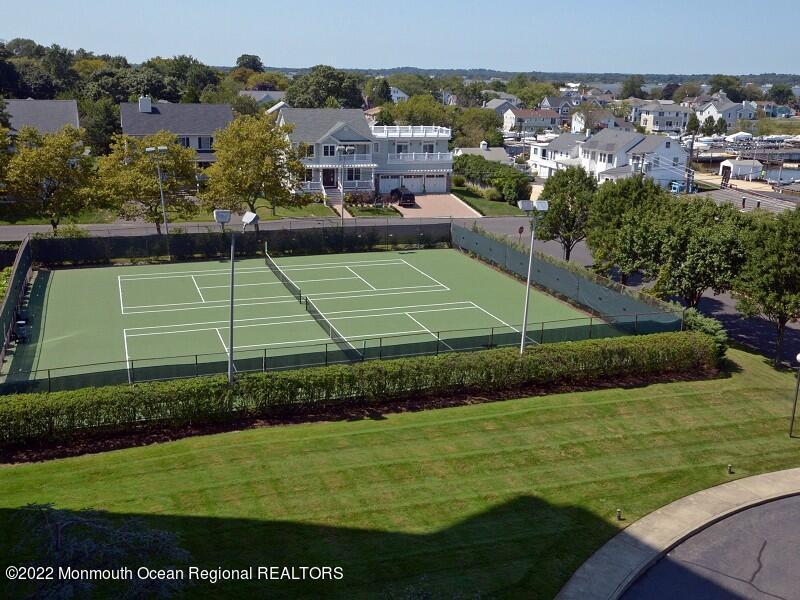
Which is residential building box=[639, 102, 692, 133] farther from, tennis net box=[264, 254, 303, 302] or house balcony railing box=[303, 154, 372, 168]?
tennis net box=[264, 254, 303, 302]

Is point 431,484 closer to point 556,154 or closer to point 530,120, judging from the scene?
point 556,154

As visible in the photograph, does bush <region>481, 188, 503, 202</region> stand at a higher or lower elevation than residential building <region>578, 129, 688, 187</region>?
lower

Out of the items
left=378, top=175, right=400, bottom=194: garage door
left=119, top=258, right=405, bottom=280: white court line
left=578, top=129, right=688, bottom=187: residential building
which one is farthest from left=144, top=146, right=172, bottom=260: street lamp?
left=578, top=129, right=688, bottom=187: residential building

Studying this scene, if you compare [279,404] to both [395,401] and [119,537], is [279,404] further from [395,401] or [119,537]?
[119,537]

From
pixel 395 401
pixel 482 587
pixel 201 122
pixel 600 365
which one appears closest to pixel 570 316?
pixel 600 365

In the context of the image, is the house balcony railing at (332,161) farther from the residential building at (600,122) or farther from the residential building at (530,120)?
the residential building at (530,120)

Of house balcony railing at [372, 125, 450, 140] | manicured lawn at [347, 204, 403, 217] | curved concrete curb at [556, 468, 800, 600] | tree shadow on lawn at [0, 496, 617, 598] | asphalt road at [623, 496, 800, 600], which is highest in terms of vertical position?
house balcony railing at [372, 125, 450, 140]
